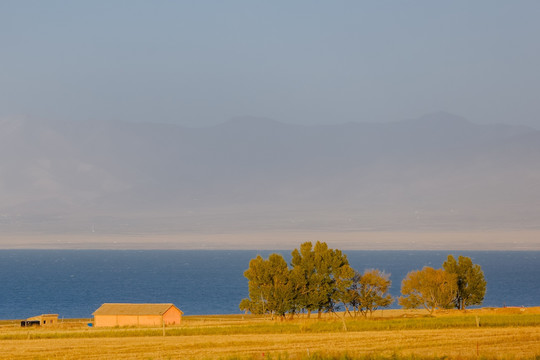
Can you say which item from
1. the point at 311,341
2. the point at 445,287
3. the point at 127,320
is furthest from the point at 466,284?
the point at 311,341

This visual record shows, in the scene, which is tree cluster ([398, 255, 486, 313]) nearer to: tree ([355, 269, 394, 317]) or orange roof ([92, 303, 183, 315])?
tree ([355, 269, 394, 317])

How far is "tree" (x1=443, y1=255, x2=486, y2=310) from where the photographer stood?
9719 cm

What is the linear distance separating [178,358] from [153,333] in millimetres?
21839

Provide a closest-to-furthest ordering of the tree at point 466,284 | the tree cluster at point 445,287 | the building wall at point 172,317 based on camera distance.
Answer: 1. the building wall at point 172,317
2. the tree cluster at point 445,287
3. the tree at point 466,284

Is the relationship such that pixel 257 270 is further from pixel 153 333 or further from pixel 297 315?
pixel 153 333

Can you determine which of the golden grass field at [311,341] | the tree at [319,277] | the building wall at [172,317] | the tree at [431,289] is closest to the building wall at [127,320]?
the building wall at [172,317]

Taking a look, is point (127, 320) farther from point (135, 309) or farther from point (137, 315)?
point (135, 309)

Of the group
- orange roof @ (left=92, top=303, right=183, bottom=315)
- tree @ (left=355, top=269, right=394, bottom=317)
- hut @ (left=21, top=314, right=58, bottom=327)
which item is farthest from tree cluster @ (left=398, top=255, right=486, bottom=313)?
hut @ (left=21, top=314, right=58, bottom=327)

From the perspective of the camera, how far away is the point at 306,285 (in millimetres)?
88312

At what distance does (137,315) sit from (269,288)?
16.0 metres

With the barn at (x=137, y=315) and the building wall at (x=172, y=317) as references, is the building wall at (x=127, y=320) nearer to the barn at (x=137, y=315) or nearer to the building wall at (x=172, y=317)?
the barn at (x=137, y=315)

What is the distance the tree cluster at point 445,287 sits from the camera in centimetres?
9369

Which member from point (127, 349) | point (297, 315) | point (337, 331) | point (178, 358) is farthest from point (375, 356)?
point (297, 315)

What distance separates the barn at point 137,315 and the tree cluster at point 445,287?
100.0 ft
